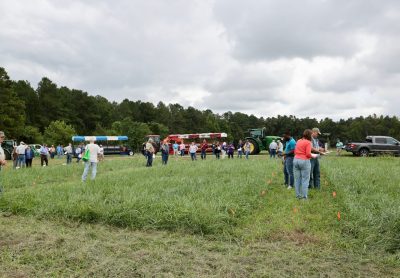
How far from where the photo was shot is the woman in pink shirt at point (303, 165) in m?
9.03

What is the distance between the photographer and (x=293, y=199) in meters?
8.97

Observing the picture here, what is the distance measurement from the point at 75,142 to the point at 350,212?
4885 cm

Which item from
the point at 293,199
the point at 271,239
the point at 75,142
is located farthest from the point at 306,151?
the point at 75,142

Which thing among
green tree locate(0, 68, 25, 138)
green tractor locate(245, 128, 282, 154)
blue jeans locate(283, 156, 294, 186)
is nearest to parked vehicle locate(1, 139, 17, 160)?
green tree locate(0, 68, 25, 138)

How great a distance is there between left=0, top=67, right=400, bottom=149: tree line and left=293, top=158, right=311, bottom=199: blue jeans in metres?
47.3

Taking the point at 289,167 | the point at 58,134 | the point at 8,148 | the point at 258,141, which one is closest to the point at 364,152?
the point at 258,141

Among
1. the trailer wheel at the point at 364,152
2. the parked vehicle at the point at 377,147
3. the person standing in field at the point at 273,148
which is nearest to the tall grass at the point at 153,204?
the person standing in field at the point at 273,148

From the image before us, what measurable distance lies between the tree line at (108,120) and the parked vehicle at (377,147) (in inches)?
1031

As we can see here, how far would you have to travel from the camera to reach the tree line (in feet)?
187

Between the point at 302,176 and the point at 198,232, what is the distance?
12.3 feet

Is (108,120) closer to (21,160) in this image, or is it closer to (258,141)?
(258,141)

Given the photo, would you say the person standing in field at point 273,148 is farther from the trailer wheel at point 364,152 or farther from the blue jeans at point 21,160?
the blue jeans at point 21,160

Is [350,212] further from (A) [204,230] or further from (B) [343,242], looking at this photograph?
(A) [204,230]

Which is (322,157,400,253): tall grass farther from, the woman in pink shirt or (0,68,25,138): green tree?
(0,68,25,138): green tree
